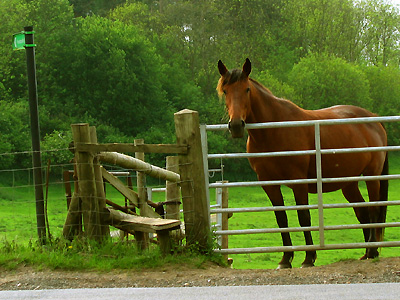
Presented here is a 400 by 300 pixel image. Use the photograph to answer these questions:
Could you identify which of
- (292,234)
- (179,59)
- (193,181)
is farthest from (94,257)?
(179,59)

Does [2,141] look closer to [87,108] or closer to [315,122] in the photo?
[87,108]

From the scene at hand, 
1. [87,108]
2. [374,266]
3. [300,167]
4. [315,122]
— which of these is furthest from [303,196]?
[87,108]

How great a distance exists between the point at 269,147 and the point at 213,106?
42.9 metres

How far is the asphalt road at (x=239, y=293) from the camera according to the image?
4.40 m

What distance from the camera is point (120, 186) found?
702 centimetres

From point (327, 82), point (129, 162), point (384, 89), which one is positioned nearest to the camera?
point (129, 162)

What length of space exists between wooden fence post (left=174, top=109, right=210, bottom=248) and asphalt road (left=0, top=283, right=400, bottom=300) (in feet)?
4.65

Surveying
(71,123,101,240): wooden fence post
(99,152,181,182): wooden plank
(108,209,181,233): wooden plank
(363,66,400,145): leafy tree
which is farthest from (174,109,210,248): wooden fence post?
(363,66,400,145): leafy tree

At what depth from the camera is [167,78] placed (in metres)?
50.8

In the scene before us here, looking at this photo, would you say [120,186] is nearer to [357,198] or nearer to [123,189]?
[123,189]

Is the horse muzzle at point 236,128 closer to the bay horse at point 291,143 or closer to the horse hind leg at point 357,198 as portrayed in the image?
the bay horse at point 291,143

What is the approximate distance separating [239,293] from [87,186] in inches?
87.9

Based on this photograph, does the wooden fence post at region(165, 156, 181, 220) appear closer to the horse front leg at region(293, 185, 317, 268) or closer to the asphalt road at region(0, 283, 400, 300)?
the horse front leg at region(293, 185, 317, 268)

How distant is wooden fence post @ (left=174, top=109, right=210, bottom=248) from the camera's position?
6.18m
